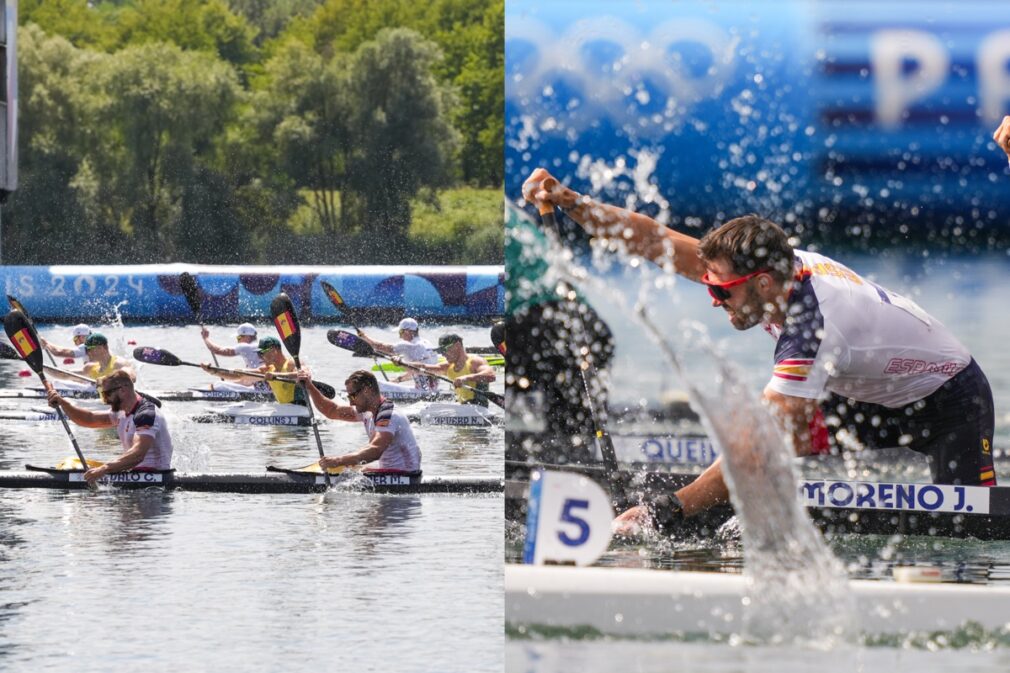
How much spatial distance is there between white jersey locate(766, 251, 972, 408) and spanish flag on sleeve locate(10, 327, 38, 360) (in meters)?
5.19

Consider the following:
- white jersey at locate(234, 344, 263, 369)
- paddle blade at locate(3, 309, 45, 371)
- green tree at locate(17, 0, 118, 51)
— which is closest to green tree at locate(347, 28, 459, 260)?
green tree at locate(17, 0, 118, 51)

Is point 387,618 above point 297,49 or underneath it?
underneath

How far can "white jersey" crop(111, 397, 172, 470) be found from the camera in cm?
777

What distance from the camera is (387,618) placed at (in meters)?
5.36

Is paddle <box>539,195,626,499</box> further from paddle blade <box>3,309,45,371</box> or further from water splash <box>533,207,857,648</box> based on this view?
paddle blade <box>3,309,45,371</box>

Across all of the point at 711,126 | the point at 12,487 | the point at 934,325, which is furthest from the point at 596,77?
the point at 12,487

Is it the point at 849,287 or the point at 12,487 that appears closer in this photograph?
the point at 849,287

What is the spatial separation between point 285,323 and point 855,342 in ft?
18.3

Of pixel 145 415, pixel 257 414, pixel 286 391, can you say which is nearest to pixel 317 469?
pixel 145 415

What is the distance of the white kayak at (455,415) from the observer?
1066cm

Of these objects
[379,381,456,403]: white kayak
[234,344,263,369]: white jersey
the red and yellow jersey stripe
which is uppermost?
the red and yellow jersey stripe

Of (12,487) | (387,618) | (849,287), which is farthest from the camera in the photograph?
(12,487)

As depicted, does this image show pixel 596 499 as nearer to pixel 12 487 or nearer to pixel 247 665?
pixel 247 665

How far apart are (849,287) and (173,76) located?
2089 cm
